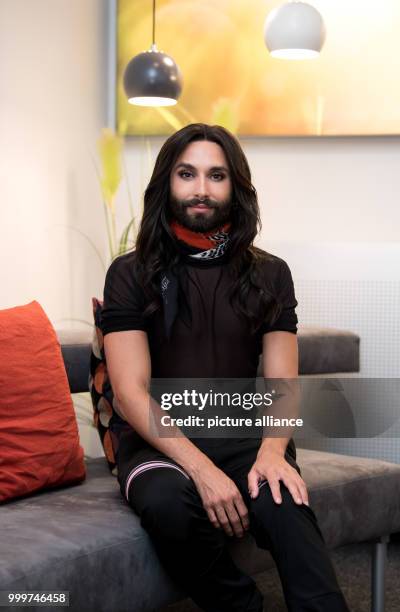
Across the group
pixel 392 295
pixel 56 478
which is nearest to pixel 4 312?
pixel 56 478

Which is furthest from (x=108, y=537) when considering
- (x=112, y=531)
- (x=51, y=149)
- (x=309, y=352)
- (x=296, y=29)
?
(x=51, y=149)

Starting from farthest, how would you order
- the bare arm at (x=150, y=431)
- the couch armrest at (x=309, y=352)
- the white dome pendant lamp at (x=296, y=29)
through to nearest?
the white dome pendant lamp at (x=296, y=29), the couch armrest at (x=309, y=352), the bare arm at (x=150, y=431)

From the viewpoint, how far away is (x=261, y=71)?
403 cm

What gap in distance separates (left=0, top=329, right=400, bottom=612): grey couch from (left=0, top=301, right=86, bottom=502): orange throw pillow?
46 mm

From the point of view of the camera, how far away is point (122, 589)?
5.99 ft

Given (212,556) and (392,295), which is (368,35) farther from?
(212,556)

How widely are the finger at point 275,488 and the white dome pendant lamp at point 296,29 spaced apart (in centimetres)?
204

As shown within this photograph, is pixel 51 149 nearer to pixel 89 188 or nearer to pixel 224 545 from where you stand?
pixel 89 188

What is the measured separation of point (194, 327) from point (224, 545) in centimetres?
50

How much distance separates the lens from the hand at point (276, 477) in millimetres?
1945

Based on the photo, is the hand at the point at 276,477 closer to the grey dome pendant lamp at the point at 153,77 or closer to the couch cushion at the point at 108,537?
the couch cushion at the point at 108,537

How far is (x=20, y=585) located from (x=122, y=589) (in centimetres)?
28

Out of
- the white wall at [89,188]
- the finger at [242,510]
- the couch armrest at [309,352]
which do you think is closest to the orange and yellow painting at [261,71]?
the white wall at [89,188]

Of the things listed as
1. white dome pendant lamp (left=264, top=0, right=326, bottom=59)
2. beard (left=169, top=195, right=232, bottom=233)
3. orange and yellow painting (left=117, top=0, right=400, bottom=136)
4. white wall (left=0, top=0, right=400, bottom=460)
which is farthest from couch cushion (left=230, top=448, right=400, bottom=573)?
orange and yellow painting (left=117, top=0, right=400, bottom=136)
